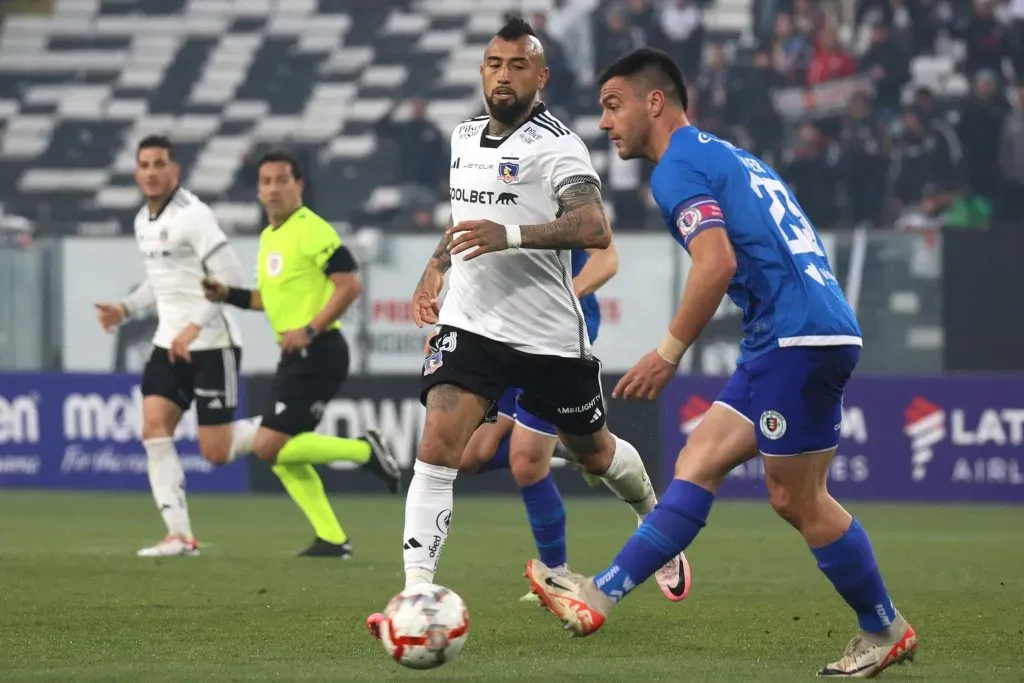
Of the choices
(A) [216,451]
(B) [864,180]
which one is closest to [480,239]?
(A) [216,451]

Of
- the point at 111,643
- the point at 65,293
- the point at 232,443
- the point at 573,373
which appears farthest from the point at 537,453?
the point at 65,293

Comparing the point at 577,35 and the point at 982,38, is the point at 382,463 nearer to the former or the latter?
the point at 982,38

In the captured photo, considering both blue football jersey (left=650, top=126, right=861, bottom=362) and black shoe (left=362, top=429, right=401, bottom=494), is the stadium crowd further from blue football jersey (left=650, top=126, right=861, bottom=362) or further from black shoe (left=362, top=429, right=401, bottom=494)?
blue football jersey (left=650, top=126, right=861, bottom=362)

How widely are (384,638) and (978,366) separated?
35.2ft

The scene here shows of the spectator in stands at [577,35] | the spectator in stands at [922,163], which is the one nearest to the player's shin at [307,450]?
the spectator in stands at [922,163]

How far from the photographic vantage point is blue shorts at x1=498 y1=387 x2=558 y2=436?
819 cm

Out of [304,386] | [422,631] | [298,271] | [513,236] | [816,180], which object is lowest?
[304,386]

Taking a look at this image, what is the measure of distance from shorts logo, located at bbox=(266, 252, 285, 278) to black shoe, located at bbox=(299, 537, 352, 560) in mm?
1667

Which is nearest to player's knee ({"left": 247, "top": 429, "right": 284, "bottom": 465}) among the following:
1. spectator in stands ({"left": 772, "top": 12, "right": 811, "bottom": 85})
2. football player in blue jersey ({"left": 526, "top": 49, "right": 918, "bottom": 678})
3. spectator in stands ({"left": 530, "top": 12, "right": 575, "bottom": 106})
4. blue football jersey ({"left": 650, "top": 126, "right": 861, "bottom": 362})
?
football player in blue jersey ({"left": 526, "top": 49, "right": 918, "bottom": 678})

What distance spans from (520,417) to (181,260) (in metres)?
3.25

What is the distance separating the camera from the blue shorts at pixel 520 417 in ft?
26.9

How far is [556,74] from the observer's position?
20.8 m

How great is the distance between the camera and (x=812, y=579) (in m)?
9.09

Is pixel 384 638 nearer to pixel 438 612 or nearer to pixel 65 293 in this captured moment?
pixel 438 612
